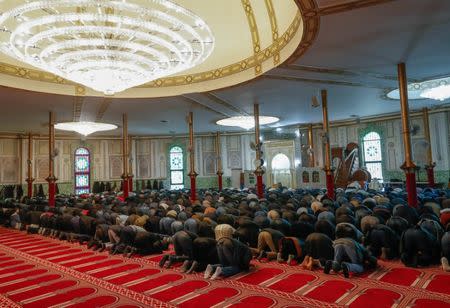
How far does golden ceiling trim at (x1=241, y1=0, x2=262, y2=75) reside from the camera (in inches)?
289

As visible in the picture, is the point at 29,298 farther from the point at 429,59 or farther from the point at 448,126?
the point at 448,126

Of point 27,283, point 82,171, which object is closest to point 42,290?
point 27,283

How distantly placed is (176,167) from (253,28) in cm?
1295

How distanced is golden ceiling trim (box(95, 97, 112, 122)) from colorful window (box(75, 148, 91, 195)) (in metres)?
5.96

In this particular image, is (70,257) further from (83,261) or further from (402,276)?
(402,276)

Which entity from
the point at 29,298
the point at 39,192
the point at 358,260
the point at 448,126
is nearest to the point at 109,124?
the point at 39,192

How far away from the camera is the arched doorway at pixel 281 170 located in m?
16.5

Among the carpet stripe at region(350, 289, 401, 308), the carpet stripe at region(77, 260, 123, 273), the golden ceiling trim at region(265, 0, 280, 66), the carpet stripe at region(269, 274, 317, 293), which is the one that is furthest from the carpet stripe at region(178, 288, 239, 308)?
the golden ceiling trim at region(265, 0, 280, 66)

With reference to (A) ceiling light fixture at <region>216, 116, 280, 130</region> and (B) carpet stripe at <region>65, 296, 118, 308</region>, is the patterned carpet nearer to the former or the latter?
(B) carpet stripe at <region>65, 296, 118, 308</region>

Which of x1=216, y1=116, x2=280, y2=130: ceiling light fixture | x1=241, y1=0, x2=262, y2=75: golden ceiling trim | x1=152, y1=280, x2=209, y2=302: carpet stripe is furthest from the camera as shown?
x1=216, y1=116, x2=280, y2=130: ceiling light fixture

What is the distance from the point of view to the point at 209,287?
4.15m

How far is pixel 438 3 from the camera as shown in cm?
479

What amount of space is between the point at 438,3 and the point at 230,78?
16.8ft

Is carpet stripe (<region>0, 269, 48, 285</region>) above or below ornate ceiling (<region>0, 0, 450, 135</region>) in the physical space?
below
